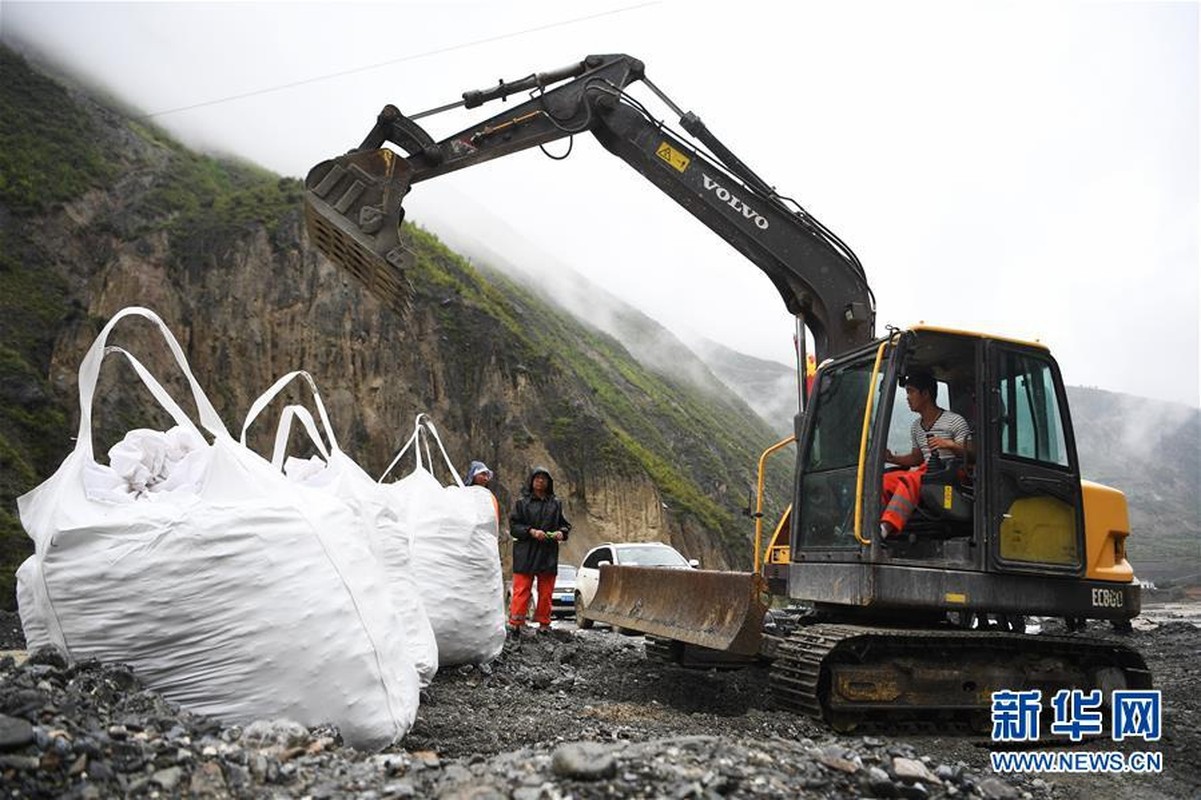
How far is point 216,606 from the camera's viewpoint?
3.37 meters

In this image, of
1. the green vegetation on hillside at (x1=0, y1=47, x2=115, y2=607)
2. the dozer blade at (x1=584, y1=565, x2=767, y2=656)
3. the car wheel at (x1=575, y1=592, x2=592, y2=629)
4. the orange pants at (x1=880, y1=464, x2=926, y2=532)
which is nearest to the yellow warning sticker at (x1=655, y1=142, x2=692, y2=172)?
the orange pants at (x1=880, y1=464, x2=926, y2=532)

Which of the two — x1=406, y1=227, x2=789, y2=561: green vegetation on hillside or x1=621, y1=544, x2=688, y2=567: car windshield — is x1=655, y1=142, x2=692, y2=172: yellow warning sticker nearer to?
x1=621, y1=544, x2=688, y2=567: car windshield

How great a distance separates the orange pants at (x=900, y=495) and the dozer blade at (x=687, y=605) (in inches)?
36.1

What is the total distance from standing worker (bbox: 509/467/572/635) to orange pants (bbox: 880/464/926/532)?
12.4 ft

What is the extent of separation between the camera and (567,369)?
110 feet

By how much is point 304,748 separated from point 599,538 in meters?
25.6

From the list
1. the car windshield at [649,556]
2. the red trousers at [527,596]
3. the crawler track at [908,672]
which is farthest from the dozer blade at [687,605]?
the car windshield at [649,556]

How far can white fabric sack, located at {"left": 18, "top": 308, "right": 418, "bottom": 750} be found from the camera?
3.35 metres

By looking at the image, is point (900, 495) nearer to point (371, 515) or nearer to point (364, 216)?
point (371, 515)

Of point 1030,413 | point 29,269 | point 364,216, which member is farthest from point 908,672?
point 29,269

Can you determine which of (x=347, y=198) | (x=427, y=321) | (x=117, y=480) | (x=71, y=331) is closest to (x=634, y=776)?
(x=117, y=480)

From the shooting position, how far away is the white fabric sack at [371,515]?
430 cm

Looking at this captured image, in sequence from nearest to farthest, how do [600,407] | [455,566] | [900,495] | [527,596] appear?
[900,495] → [455,566] → [527,596] → [600,407]

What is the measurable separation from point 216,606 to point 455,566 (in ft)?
8.01
